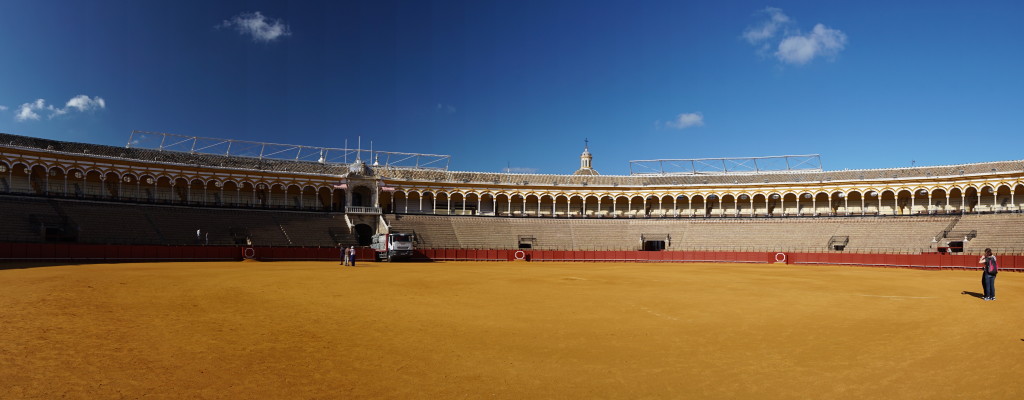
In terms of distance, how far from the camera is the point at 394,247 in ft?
146

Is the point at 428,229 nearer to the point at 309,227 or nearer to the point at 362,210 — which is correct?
the point at 362,210

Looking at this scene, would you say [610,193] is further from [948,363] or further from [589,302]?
[948,363]

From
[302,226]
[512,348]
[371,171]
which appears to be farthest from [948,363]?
[371,171]

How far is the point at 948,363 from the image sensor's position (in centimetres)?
870

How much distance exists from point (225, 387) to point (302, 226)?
46379mm

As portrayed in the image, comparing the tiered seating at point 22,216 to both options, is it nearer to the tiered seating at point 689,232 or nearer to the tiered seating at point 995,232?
the tiered seating at point 689,232

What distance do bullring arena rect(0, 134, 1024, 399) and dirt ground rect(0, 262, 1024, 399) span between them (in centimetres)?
6

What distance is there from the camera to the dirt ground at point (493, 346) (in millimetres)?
7262

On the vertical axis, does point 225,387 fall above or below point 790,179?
below

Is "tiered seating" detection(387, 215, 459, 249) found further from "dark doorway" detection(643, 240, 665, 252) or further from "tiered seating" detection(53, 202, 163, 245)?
"tiered seating" detection(53, 202, 163, 245)

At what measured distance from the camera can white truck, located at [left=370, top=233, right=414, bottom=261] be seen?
44531 millimetres

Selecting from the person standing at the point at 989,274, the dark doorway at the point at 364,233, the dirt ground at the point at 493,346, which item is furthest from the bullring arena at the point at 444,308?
the dark doorway at the point at 364,233

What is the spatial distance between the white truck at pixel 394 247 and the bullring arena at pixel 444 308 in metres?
1.73

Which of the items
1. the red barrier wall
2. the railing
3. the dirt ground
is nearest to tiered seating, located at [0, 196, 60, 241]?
the red barrier wall
